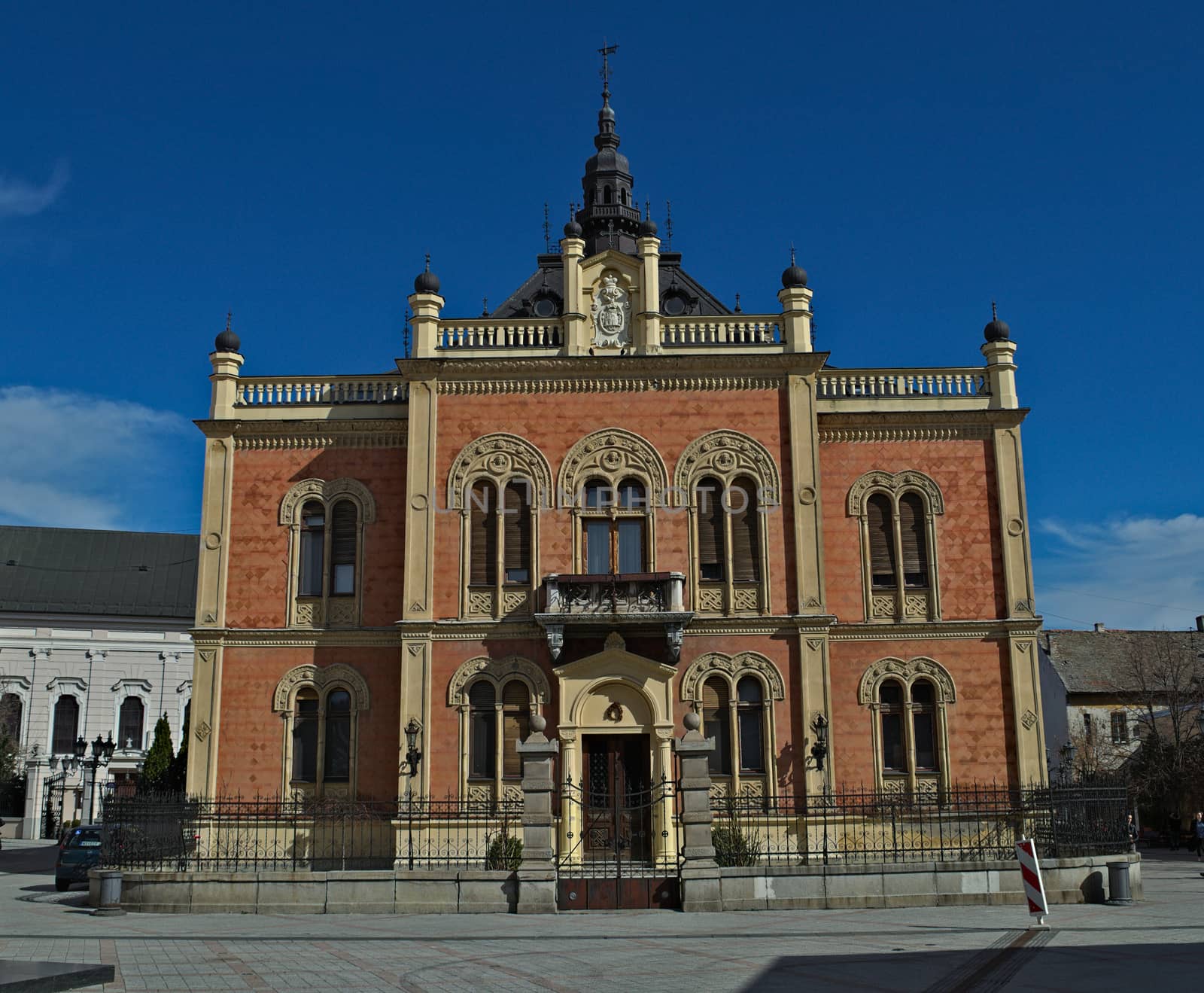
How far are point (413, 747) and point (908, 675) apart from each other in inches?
460

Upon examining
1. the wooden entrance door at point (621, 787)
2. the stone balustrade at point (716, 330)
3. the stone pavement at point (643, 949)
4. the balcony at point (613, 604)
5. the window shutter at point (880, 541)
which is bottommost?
the stone pavement at point (643, 949)

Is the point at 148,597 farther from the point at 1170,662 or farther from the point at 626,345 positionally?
the point at 1170,662

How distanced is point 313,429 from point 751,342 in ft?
36.2

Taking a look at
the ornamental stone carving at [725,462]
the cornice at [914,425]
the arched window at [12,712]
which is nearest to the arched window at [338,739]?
the ornamental stone carving at [725,462]

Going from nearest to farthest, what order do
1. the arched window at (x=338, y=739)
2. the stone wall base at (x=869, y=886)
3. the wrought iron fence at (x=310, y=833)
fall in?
the stone wall base at (x=869, y=886), the wrought iron fence at (x=310, y=833), the arched window at (x=338, y=739)

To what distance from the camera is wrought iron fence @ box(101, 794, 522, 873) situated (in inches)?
895

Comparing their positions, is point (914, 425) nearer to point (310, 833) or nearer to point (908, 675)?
point (908, 675)

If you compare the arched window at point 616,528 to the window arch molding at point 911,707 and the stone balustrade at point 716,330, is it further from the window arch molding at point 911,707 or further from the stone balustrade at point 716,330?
the window arch molding at point 911,707

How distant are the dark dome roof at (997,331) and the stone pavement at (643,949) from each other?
47.9 ft

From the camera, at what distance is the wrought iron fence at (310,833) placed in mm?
22734

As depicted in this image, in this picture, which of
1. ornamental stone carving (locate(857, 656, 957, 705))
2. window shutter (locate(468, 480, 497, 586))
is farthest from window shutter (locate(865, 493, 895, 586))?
window shutter (locate(468, 480, 497, 586))

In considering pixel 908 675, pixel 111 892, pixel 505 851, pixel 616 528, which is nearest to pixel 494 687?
pixel 505 851

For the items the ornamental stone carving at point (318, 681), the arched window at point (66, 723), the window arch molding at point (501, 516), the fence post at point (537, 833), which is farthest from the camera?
the arched window at point (66, 723)

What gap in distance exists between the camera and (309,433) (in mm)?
30688
